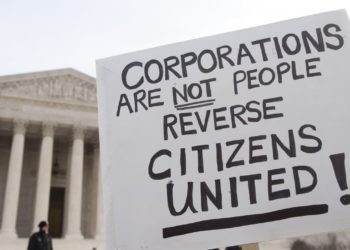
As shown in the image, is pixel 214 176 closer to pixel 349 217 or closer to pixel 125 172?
pixel 125 172

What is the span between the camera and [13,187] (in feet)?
98.2

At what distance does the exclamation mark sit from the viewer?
10.4 ft

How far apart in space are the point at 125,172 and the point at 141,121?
0.45 m

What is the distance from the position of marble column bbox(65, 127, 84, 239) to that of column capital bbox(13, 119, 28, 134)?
345cm

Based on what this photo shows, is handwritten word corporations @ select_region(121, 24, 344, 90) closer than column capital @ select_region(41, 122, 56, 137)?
Yes

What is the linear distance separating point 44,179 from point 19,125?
410 cm

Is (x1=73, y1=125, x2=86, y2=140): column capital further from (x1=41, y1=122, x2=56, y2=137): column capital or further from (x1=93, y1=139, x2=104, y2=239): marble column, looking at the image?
(x1=93, y1=139, x2=104, y2=239): marble column

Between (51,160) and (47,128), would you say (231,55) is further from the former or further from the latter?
(51,160)

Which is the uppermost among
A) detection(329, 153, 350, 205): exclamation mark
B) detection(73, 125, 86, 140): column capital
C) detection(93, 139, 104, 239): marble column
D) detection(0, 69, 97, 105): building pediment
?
detection(0, 69, 97, 105): building pediment

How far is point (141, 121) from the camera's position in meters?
3.79

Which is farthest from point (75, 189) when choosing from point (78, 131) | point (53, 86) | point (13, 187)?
point (53, 86)

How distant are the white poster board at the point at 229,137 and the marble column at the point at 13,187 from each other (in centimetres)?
2768

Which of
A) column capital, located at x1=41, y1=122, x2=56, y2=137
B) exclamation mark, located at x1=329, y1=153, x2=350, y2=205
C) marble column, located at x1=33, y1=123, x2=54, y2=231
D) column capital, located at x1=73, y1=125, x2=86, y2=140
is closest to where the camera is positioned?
exclamation mark, located at x1=329, y1=153, x2=350, y2=205

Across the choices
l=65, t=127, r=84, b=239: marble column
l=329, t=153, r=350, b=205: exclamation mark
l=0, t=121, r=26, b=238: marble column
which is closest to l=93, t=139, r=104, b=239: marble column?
l=65, t=127, r=84, b=239: marble column
